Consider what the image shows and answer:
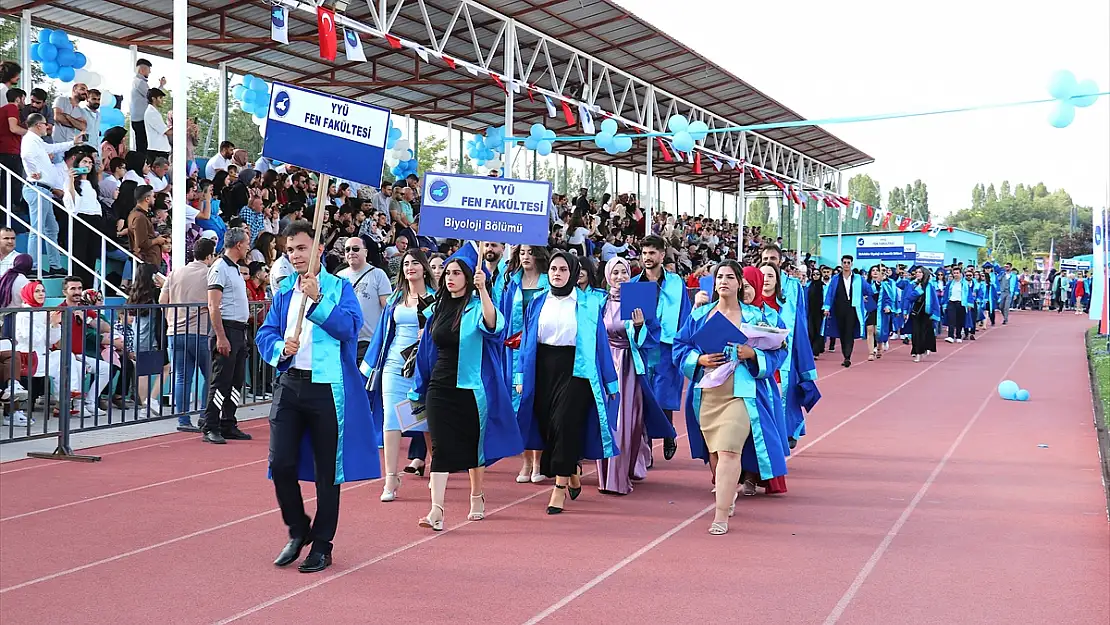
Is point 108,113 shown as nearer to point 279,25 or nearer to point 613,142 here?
point 279,25

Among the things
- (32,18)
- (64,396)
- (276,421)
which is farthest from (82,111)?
(276,421)

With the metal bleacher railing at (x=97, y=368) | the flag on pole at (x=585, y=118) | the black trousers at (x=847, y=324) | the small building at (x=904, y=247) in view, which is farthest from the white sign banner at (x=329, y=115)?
the small building at (x=904, y=247)

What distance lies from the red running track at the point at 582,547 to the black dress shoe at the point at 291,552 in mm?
151

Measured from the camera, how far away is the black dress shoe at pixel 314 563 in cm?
566

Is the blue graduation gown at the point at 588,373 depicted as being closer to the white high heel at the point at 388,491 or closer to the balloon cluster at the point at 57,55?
the white high heel at the point at 388,491

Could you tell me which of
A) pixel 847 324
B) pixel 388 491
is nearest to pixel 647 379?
pixel 388 491

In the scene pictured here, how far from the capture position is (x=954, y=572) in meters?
5.91

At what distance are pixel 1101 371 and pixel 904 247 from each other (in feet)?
85.9

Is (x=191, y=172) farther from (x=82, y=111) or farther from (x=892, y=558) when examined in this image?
(x=892, y=558)

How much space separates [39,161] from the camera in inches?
482

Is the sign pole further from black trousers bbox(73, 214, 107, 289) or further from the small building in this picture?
the small building

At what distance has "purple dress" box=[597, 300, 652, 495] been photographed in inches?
320

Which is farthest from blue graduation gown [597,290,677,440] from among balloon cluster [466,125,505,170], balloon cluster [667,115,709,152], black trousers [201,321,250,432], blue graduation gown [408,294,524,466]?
balloon cluster [466,125,505,170]

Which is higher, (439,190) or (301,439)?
(439,190)
